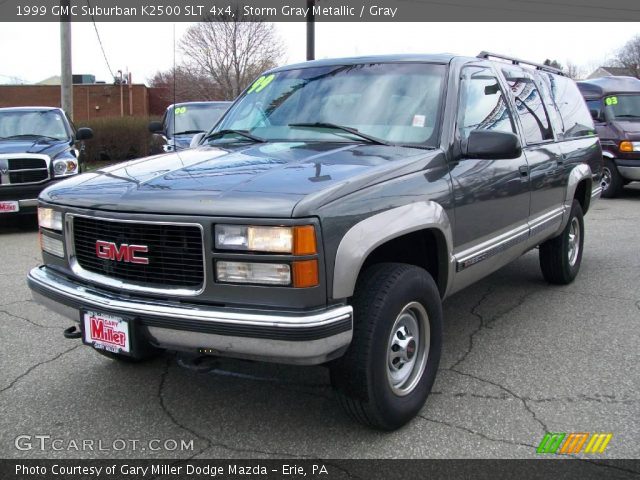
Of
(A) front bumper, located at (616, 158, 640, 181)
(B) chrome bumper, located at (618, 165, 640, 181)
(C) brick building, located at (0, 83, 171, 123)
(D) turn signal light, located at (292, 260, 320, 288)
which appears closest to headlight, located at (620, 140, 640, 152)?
(A) front bumper, located at (616, 158, 640, 181)

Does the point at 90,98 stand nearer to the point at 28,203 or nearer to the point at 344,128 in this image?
the point at 28,203

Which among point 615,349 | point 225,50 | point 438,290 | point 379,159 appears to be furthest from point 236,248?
point 225,50

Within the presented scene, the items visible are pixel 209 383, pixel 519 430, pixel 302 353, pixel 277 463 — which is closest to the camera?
pixel 302 353

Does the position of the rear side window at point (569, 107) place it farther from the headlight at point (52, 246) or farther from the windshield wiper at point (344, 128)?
the headlight at point (52, 246)

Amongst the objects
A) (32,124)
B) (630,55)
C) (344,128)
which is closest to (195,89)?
(32,124)

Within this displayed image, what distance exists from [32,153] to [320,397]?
7.01m

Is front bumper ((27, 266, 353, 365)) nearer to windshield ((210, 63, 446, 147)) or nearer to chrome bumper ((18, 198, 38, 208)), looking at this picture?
windshield ((210, 63, 446, 147))

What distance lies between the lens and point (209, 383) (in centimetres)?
362

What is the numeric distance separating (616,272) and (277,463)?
465 cm

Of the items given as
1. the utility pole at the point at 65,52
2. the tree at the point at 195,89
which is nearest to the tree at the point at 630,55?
the tree at the point at 195,89

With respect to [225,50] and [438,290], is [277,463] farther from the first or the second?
[225,50]

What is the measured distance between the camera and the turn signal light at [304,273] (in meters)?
2.48

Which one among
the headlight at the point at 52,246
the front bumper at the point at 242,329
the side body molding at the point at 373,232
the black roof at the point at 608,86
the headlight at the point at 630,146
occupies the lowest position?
the front bumper at the point at 242,329

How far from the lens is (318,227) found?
250 centimetres
